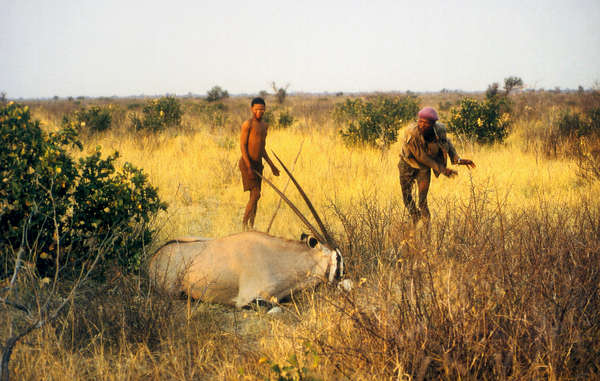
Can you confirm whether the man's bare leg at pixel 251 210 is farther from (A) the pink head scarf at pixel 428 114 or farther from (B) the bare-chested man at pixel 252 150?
(A) the pink head scarf at pixel 428 114

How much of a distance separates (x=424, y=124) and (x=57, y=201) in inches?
145

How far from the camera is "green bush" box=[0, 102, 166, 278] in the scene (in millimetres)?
3277

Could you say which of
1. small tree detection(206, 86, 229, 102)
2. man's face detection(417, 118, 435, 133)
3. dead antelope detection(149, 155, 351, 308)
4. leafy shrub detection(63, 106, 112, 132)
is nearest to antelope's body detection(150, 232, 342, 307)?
dead antelope detection(149, 155, 351, 308)

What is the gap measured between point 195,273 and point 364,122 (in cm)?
784

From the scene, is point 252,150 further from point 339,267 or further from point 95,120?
point 95,120

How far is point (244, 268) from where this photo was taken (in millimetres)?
3416

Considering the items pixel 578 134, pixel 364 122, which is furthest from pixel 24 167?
pixel 578 134

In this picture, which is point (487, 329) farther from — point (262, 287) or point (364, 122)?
point (364, 122)

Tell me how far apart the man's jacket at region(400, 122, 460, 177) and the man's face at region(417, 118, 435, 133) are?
61 mm

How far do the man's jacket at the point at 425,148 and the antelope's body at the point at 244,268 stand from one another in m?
1.93

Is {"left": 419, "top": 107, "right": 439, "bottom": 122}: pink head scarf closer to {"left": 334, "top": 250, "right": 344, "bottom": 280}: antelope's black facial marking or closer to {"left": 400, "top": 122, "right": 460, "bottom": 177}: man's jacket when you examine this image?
{"left": 400, "top": 122, "right": 460, "bottom": 177}: man's jacket

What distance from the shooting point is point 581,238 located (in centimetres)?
318

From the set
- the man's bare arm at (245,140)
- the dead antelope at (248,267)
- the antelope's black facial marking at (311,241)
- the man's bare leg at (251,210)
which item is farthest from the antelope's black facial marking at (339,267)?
the man's bare arm at (245,140)

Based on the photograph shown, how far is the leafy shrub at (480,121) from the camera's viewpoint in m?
10.6
